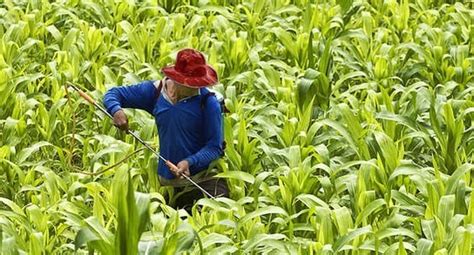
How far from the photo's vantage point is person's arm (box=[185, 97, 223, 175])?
492 cm

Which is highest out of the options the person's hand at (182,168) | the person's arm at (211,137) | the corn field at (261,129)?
the person's arm at (211,137)

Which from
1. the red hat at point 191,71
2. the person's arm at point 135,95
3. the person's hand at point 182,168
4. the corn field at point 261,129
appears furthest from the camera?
the person's arm at point 135,95

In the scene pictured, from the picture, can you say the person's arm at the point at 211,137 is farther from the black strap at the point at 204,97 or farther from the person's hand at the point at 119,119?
the person's hand at the point at 119,119

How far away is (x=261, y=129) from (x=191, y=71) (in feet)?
3.15

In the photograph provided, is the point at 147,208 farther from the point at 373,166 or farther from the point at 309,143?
the point at 309,143

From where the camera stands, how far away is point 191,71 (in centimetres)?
480

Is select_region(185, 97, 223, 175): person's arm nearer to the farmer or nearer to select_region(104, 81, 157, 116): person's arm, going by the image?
the farmer

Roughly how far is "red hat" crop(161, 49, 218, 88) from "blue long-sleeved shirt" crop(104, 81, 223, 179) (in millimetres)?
161

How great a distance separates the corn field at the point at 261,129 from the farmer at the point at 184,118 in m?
0.13

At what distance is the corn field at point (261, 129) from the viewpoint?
4477mm

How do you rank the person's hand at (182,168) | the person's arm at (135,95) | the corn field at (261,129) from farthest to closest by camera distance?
the person's arm at (135,95)
the person's hand at (182,168)
the corn field at (261,129)

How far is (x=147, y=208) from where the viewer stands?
12.5 ft

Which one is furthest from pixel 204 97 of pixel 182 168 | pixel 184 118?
pixel 182 168

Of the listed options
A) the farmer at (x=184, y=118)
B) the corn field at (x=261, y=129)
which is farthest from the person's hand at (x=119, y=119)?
the corn field at (x=261, y=129)
